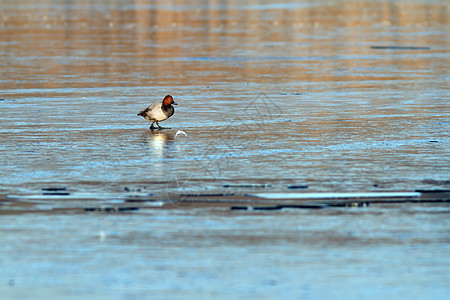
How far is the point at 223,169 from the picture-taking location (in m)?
10.5

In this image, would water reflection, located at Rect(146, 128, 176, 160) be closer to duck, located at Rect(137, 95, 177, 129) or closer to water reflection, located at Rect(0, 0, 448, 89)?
duck, located at Rect(137, 95, 177, 129)

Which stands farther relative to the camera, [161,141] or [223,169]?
[161,141]

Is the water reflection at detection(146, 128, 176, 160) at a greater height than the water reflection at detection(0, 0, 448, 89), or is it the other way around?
the water reflection at detection(0, 0, 448, 89)

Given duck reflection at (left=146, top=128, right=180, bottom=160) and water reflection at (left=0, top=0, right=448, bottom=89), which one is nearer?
duck reflection at (left=146, top=128, right=180, bottom=160)

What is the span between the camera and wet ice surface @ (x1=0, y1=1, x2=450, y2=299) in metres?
6.49

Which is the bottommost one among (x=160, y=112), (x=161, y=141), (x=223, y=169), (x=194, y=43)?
(x=223, y=169)

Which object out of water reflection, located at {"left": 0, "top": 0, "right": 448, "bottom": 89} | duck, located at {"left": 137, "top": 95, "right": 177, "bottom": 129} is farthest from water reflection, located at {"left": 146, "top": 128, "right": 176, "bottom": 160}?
water reflection, located at {"left": 0, "top": 0, "right": 448, "bottom": 89}

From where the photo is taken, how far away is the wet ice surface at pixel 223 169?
6.49 m

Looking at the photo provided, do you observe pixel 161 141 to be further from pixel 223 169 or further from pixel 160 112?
pixel 223 169

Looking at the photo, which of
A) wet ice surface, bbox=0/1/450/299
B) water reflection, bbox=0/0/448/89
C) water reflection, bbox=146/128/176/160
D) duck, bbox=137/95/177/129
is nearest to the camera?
wet ice surface, bbox=0/1/450/299

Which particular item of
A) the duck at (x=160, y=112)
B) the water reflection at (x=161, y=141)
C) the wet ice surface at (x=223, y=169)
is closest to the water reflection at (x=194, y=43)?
the wet ice surface at (x=223, y=169)

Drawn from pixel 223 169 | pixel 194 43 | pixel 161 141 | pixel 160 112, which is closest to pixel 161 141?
pixel 161 141

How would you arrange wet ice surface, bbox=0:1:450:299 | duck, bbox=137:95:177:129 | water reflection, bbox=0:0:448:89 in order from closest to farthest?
wet ice surface, bbox=0:1:450:299 → duck, bbox=137:95:177:129 → water reflection, bbox=0:0:448:89

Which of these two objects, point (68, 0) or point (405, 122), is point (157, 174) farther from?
point (68, 0)
